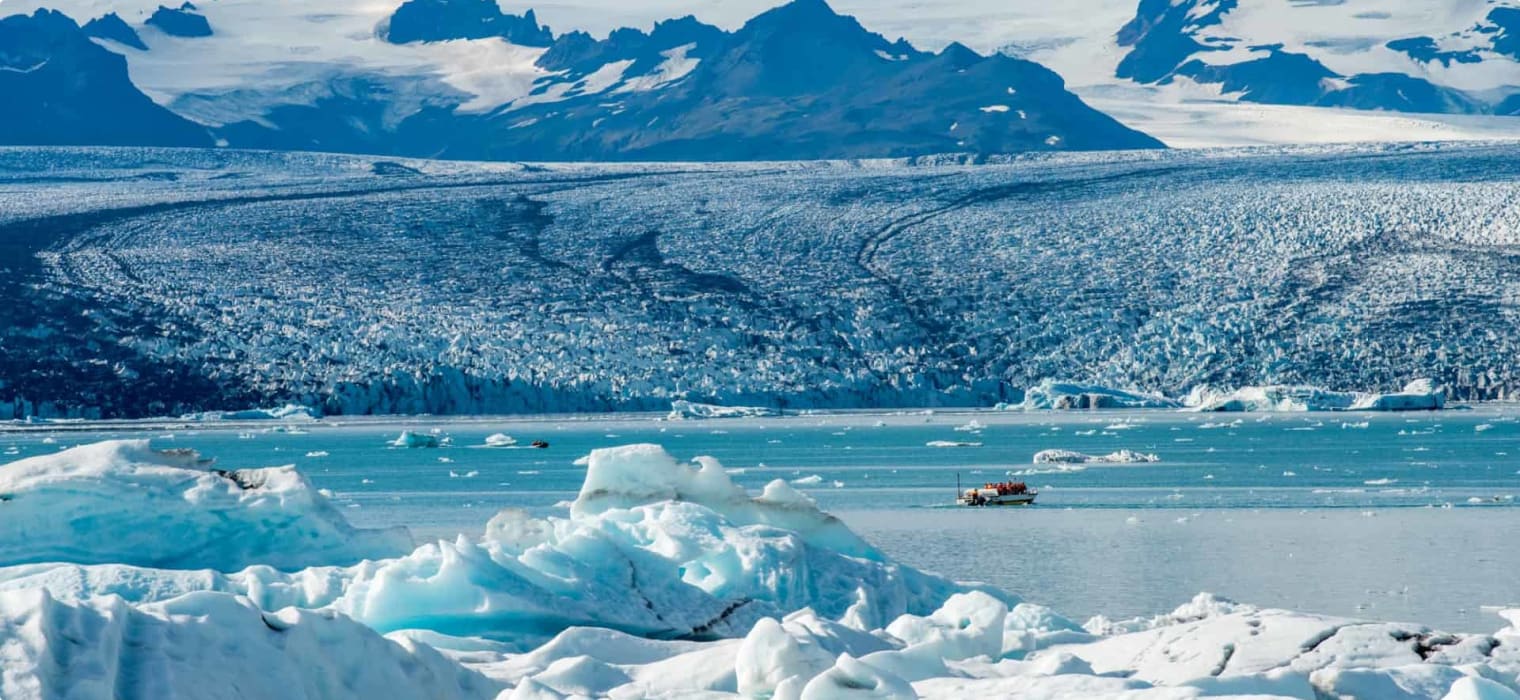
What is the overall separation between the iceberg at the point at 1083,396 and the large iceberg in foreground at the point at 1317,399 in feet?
2.14

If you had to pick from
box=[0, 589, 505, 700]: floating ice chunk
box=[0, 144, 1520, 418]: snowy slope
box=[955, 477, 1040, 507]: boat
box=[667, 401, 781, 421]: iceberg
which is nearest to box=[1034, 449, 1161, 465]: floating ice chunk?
box=[955, 477, 1040, 507]: boat

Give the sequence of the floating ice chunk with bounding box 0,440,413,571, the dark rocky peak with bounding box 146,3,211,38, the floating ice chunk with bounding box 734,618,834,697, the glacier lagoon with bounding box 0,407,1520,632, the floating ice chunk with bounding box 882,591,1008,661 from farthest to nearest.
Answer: the dark rocky peak with bounding box 146,3,211,38
the glacier lagoon with bounding box 0,407,1520,632
the floating ice chunk with bounding box 0,440,413,571
the floating ice chunk with bounding box 882,591,1008,661
the floating ice chunk with bounding box 734,618,834,697

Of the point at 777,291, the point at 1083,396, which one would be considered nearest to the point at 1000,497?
the point at 1083,396

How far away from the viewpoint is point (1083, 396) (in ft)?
124

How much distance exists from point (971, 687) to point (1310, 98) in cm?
15930

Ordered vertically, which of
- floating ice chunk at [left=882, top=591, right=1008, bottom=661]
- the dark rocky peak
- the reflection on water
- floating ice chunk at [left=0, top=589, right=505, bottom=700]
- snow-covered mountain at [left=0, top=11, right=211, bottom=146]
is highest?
the dark rocky peak

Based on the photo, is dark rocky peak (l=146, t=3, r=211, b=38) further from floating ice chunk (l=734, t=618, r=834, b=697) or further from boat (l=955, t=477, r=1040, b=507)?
floating ice chunk (l=734, t=618, r=834, b=697)

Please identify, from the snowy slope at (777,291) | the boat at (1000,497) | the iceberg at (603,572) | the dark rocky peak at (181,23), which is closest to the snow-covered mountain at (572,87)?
the dark rocky peak at (181,23)

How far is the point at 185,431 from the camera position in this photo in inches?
1432

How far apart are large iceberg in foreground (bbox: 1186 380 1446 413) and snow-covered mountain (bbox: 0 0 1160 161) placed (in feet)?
211

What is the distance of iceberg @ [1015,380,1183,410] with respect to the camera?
3709 cm

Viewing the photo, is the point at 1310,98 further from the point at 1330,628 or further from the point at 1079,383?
the point at 1330,628

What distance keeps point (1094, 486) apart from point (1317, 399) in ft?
53.4

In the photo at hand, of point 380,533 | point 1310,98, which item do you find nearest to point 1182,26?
point 1310,98
